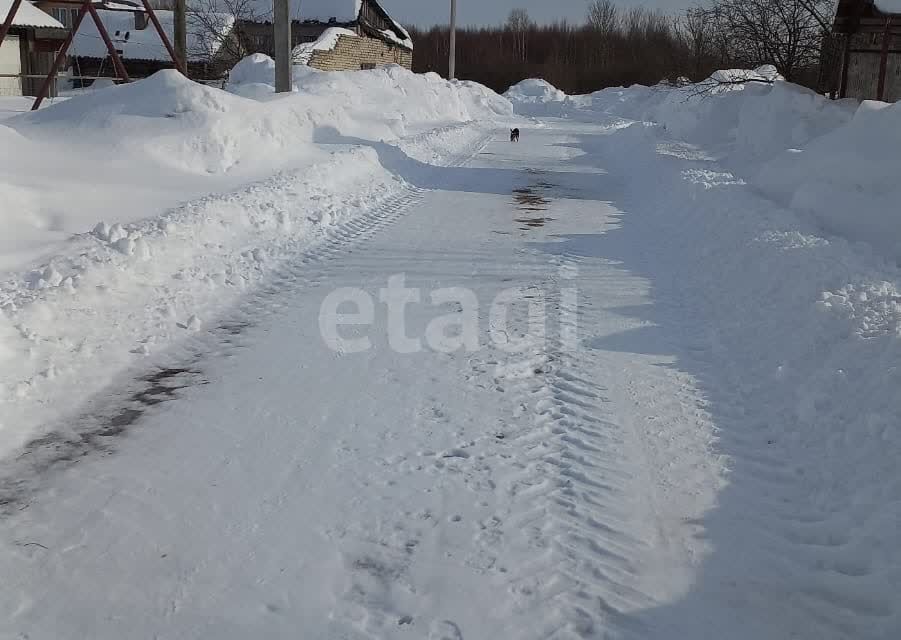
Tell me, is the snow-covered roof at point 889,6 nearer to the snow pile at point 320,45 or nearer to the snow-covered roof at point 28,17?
the snow pile at point 320,45

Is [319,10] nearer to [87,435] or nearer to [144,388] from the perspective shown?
[144,388]

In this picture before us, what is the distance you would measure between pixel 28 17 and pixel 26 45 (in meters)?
2.22

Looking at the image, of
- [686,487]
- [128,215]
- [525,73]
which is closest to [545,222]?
[128,215]

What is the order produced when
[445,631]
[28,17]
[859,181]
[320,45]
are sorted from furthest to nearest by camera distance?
[320,45]
[28,17]
[859,181]
[445,631]

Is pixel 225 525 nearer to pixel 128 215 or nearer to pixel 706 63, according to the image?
pixel 128 215

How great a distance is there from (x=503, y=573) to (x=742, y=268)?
5408 mm

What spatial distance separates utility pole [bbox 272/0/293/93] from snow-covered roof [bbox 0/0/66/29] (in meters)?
14.8

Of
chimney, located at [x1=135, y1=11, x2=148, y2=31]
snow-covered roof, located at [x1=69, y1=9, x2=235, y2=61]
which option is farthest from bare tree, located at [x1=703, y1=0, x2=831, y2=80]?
chimney, located at [x1=135, y1=11, x2=148, y2=31]

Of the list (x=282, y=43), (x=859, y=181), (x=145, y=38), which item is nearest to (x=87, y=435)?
(x=859, y=181)

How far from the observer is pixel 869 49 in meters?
16.6

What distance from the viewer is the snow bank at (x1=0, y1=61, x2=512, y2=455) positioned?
569 cm

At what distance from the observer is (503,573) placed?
347 centimetres

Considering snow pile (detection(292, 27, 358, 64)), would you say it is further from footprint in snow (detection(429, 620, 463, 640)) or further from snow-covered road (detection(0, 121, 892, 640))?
footprint in snow (detection(429, 620, 463, 640))

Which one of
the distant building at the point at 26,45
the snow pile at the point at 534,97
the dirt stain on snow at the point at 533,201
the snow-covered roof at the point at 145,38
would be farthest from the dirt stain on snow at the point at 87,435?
the snow pile at the point at 534,97
